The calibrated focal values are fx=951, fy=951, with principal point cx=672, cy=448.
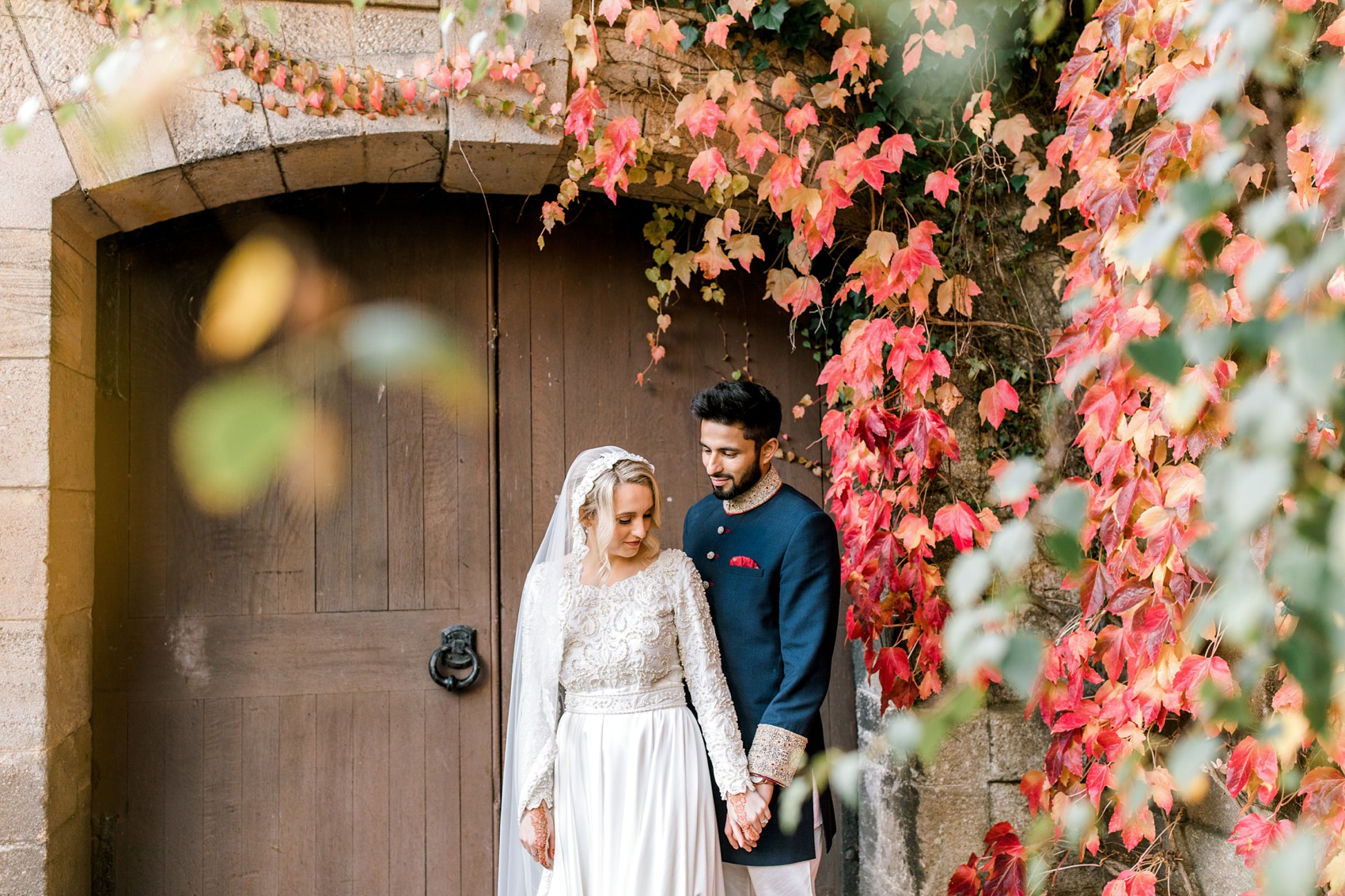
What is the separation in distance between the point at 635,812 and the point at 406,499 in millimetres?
1151

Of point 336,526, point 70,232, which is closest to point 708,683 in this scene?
point 336,526

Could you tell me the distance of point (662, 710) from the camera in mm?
2113

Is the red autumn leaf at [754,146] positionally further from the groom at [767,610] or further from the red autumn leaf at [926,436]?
the red autumn leaf at [926,436]

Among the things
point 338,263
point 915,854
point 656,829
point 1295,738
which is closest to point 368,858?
point 656,829

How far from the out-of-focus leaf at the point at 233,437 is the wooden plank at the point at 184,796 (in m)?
0.57

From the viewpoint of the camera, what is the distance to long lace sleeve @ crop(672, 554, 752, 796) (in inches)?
81.2

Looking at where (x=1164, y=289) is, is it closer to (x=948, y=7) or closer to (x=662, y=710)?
(x=662, y=710)

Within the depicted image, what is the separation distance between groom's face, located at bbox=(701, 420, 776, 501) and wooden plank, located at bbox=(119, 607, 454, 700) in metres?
0.96

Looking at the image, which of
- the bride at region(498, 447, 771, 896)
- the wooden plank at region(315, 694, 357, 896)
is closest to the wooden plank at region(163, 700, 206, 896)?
the wooden plank at region(315, 694, 357, 896)

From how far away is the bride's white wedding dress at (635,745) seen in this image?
2031 mm


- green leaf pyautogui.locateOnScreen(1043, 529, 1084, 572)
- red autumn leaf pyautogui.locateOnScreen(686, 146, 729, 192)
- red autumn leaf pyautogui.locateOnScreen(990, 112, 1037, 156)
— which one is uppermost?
red autumn leaf pyautogui.locateOnScreen(990, 112, 1037, 156)

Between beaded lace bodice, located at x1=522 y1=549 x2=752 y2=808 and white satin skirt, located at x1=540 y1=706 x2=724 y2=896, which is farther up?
beaded lace bodice, located at x1=522 y1=549 x2=752 y2=808

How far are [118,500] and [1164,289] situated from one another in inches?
105

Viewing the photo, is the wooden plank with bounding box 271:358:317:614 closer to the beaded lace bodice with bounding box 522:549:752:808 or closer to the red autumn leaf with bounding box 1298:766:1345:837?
the beaded lace bodice with bounding box 522:549:752:808
